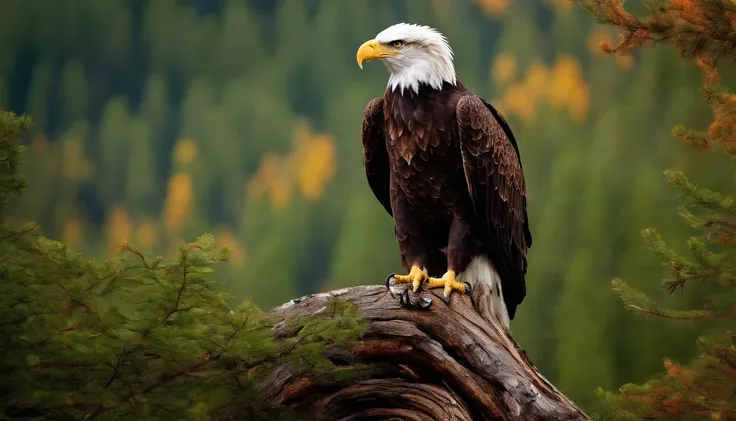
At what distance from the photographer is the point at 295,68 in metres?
17.0

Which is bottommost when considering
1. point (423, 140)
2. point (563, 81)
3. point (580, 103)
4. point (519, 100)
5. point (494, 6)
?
point (423, 140)

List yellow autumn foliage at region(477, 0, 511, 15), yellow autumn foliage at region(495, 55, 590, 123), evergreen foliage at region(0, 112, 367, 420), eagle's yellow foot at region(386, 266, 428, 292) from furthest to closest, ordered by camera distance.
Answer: yellow autumn foliage at region(477, 0, 511, 15), yellow autumn foliage at region(495, 55, 590, 123), eagle's yellow foot at region(386, 266, 428, 292), evergreen foliage at region(0, 112, 367, 420)

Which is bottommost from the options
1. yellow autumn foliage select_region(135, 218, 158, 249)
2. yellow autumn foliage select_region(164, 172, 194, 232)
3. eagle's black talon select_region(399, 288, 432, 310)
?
eagle's black talon select_region(399, 288, 432, 310)

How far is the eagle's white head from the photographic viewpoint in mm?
4324

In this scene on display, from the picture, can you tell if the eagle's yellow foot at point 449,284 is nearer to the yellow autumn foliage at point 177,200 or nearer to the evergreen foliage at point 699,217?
the evergreen foliage at point 699,217

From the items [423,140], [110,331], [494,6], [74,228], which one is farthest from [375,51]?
[494,6]

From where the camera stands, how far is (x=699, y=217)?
14.3ft

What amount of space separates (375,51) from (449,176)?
2.38ft

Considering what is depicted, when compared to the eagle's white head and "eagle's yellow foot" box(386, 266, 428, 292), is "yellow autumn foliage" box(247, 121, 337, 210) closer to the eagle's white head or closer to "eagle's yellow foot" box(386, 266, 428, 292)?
the eagle's white head

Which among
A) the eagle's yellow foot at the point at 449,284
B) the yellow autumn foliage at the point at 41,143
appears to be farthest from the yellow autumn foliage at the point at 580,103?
the eagle's yellow foot at the point at 449,284

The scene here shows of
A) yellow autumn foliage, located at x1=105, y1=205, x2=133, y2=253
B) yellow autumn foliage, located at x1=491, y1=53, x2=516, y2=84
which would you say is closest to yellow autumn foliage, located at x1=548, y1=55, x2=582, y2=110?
yellow autumn foliage, located at x1=491, y1=53, x2=516, y2=84

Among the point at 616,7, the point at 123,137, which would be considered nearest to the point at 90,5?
the point at 123,137

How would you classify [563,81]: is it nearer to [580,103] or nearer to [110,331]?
[580,103]

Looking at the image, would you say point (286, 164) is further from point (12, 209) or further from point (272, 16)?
point (12, 209)
